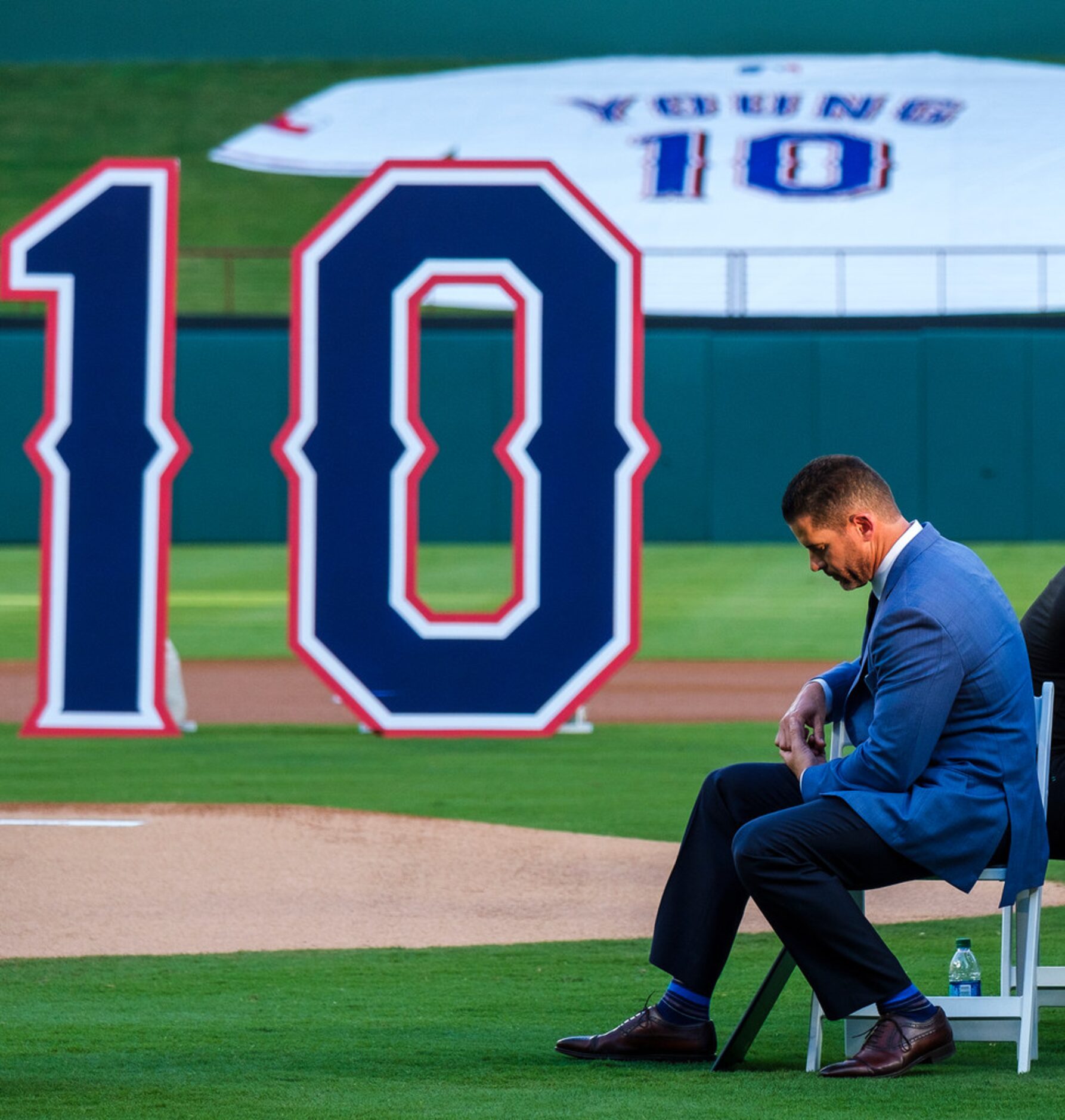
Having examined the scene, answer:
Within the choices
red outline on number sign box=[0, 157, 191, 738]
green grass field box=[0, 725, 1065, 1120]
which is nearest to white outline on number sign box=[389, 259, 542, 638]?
red outline on number sign box=[0, 157, 191, 738]

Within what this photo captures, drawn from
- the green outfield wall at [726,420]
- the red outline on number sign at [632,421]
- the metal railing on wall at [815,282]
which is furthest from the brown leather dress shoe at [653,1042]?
the metal railing on wall at [815,282]

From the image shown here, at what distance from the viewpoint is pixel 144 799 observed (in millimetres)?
8438

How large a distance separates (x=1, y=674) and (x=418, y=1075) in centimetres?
1078

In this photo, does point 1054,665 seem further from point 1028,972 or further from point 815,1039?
point 815,1039

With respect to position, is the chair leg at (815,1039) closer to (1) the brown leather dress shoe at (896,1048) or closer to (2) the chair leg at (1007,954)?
(1) the brown leather dress shoe at (896,1048)

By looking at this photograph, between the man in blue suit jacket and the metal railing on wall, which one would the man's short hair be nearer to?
the man in blue suit jacket

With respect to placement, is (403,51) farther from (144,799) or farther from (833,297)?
(144,799)

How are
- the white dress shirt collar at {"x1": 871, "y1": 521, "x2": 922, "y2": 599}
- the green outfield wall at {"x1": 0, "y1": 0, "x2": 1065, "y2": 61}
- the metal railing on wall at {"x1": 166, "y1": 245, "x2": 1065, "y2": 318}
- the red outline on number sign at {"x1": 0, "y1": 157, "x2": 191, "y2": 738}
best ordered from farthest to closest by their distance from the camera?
the green outfield wall at {"x1": 0, "y1": 0, "x2": 1065, "y2": 61}, the metal railing on wall at {"x1": 166, "y1": 245, "x2": 1065, "y2": 318}, the red outline on number sign at {"x1": 0, "y1": 157, "x2": 191, "y2": 738}, the white dress shirt collar at {"x1": 871, "y1": 521, "x2": 922, "y2": 599}

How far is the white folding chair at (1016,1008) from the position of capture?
3906mm

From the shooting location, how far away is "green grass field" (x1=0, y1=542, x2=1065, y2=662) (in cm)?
1593

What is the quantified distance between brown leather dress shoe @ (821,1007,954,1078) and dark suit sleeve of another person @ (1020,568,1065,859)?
66 cm

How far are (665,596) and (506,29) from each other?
2066 centimetres

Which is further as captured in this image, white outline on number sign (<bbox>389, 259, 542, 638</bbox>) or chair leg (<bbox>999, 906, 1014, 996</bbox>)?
white outline on number sign (<bbox>389, 259, 542, 638</bbox>)

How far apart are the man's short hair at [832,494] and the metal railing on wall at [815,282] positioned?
24.3 m
